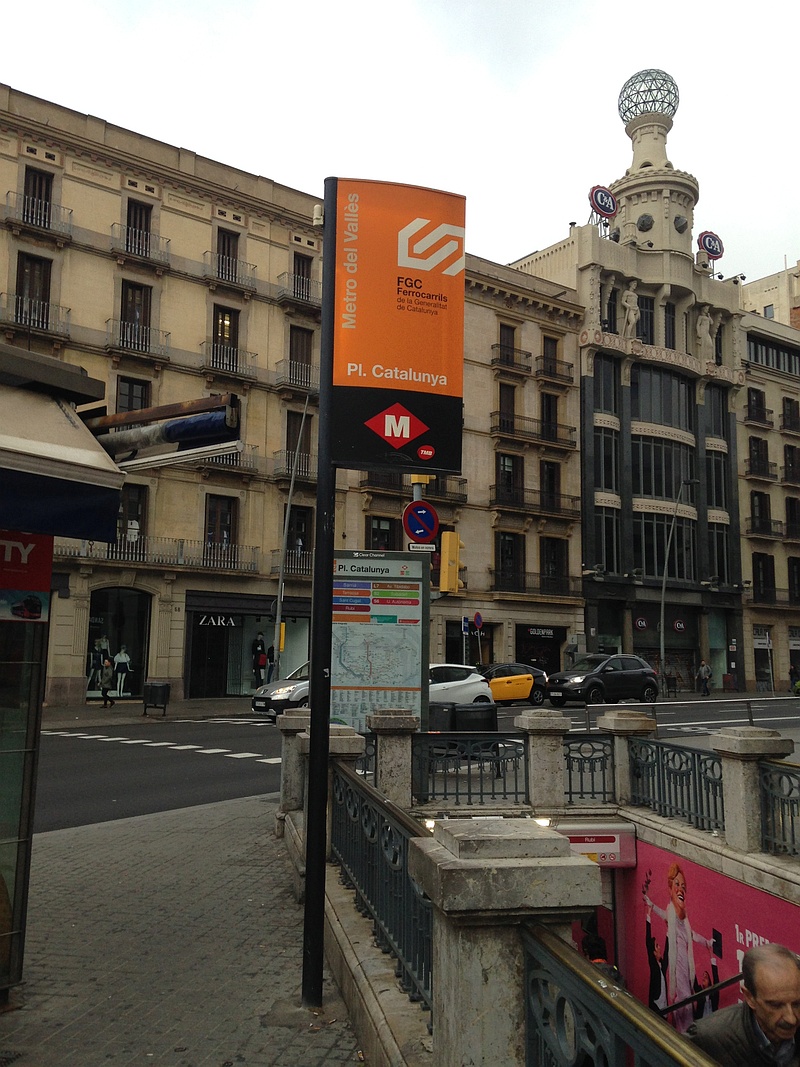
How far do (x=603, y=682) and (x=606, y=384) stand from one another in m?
20.6

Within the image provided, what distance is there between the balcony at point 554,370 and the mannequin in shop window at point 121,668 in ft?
76.3

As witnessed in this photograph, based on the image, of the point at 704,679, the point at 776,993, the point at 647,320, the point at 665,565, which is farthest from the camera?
the point at 647,320

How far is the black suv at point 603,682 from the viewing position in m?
29.4

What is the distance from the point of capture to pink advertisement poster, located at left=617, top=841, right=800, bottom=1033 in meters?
8.85

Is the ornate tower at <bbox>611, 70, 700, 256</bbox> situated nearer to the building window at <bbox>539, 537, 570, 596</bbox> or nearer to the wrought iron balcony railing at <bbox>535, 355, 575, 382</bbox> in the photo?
the wrought iron balcony railing at <bbox>535, 355, 575, 382</bbox>

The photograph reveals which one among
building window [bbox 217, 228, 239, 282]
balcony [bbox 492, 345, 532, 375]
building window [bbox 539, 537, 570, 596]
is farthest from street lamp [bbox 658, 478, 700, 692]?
building window [bbox 217, 228, 239, 282]

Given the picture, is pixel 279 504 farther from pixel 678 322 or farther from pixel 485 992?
pixel 485 992

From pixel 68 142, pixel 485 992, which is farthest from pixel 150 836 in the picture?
pixel 68 142

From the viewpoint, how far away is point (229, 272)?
33469 millimetres

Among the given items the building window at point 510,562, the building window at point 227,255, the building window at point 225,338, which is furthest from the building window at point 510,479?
the building window at point 227,255

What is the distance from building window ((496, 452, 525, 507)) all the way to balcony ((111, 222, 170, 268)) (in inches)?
674

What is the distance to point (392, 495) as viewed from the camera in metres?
37.0

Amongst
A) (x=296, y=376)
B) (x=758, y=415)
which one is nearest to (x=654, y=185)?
(x=758, y=415)

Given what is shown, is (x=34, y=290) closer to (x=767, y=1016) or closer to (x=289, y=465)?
(x=289, y=465)
